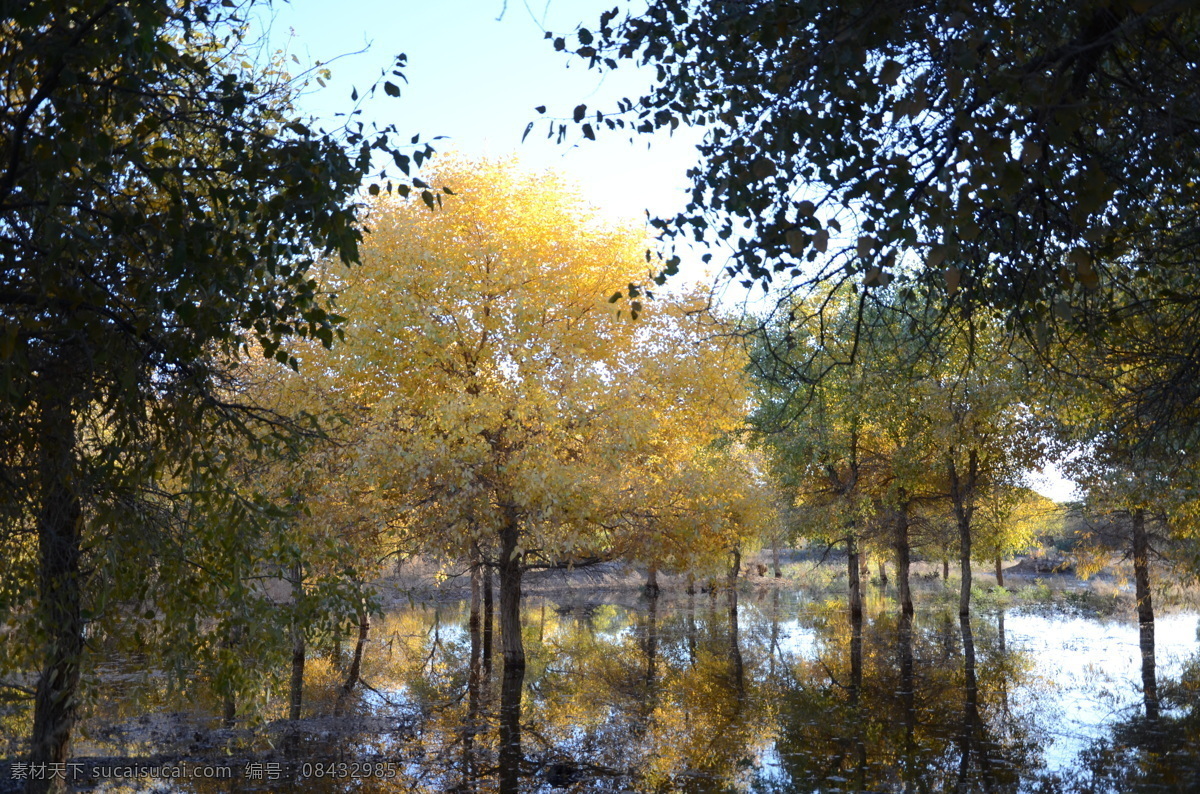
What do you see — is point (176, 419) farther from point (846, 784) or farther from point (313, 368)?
point (313, 368)

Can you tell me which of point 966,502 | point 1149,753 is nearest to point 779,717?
point 1149,753

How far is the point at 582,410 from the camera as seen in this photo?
1759 centimetres

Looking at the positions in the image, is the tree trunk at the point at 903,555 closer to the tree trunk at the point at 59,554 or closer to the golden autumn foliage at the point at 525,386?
the golden autumn foliage at the point at 525,386

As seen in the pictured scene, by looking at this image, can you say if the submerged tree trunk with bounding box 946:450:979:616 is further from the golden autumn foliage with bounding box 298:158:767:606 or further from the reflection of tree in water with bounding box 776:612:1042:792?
the golden autumn foliage with bounding box 298:158:767:606

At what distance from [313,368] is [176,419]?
11.2 m

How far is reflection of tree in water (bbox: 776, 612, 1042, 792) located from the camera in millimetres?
11930

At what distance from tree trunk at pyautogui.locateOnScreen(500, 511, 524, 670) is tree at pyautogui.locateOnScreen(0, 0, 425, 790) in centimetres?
1202

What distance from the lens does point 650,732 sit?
15.1 m

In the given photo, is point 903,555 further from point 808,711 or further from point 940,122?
point 940,122

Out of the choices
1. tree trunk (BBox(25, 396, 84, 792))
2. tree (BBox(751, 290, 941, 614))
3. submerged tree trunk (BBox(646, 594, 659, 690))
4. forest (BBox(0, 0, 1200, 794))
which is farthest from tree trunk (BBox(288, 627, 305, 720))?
tree (BBox(751, 290, 941, 614))

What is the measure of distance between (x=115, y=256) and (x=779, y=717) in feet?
44.3

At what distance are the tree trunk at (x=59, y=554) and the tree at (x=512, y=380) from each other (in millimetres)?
7942

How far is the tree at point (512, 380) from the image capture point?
16984mm

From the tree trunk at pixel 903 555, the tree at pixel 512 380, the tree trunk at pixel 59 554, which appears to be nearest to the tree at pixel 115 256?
the tree trunk at pixel 59 554
